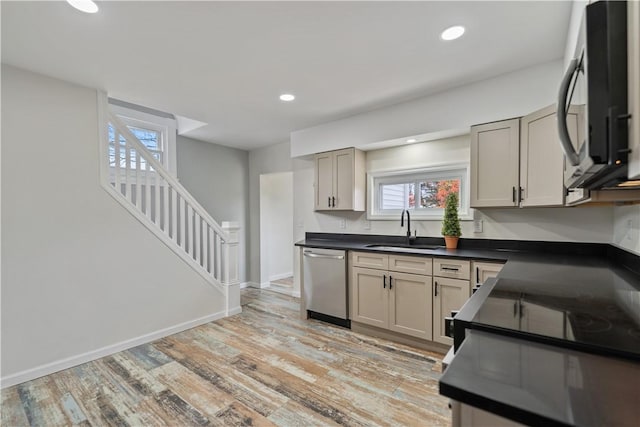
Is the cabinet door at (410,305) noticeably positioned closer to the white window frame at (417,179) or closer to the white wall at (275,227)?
the white window frame at (417,179)

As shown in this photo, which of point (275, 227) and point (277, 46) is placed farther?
point (275, 227)

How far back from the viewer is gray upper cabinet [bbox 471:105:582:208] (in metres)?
2.25

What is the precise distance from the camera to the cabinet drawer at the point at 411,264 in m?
2.76

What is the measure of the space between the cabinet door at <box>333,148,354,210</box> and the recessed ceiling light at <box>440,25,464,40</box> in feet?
5.63

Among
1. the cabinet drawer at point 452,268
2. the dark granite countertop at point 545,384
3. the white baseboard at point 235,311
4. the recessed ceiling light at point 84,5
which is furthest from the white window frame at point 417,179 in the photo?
the recessed ceiling light at point 84,5

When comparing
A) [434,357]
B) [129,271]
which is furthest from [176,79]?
[434,357]

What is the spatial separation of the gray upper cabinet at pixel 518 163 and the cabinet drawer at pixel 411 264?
701mm

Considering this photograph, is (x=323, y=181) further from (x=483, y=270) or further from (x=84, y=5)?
(x=84, y=5)

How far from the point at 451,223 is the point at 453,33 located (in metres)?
1.71

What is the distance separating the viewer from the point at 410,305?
2.87 m

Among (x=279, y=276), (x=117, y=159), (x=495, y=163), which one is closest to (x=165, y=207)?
(x=117, y=159)

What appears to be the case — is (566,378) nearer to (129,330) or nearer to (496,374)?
(496,374)

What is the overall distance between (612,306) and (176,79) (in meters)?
3.23

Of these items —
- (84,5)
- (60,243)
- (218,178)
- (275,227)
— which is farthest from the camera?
(275,227)
